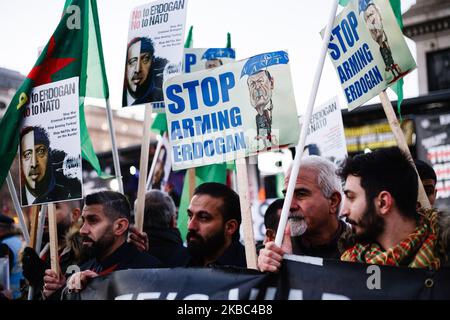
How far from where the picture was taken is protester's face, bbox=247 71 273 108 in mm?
3279

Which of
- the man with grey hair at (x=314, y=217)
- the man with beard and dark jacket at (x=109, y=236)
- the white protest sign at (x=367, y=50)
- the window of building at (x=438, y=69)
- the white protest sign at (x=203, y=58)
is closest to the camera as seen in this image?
the white protest sign at (x=367, y=50)

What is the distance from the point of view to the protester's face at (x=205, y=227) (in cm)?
398

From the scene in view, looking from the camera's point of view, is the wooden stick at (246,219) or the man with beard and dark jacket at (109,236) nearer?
the wooden stick at (246,219)

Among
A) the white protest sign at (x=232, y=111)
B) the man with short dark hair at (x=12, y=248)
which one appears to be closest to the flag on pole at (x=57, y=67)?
the white protest sign at (x=232, y=111)

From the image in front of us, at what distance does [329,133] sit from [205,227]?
1648mm

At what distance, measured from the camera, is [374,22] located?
3422 mm

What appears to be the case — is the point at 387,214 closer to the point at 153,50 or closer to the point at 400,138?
the point at 400,138

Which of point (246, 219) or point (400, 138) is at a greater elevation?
point (400, 138)

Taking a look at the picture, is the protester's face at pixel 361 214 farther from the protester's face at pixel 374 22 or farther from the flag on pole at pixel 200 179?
the flag on pole at pixel 200 179

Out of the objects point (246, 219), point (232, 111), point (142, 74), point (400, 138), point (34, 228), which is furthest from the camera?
point (142, 74)

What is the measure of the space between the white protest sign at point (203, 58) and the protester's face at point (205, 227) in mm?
2240

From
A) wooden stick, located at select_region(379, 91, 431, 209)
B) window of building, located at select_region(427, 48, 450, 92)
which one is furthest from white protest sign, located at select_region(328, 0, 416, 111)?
window of building, located at select_region(427, 48, 450, 92)

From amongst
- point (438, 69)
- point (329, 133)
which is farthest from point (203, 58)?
point (438, 69)
